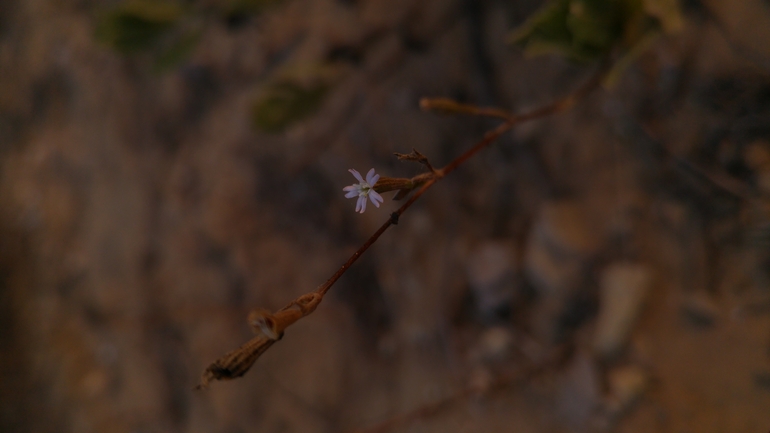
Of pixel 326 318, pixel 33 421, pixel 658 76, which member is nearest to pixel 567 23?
pixel 658 76

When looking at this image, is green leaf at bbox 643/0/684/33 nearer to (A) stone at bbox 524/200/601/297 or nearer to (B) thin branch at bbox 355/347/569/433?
(A) stone at bbox 524/200/601/297

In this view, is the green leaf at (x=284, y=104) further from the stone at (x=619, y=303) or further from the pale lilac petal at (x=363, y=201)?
the stone at (x=619, y=303)

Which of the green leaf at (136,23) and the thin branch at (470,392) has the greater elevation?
the green leaf at (136,23)

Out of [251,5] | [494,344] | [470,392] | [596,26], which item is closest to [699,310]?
[494,344]

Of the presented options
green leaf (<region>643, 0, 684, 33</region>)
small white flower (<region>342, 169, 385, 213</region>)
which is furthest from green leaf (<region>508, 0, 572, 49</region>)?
small white flower (<region>342, 169, 385, 213</region>)

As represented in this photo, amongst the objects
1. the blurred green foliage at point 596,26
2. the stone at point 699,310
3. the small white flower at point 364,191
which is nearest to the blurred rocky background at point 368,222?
the stone at point 699,310

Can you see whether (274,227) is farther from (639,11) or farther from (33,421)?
(639,11)

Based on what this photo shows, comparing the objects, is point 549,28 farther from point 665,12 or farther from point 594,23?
point 665,12
